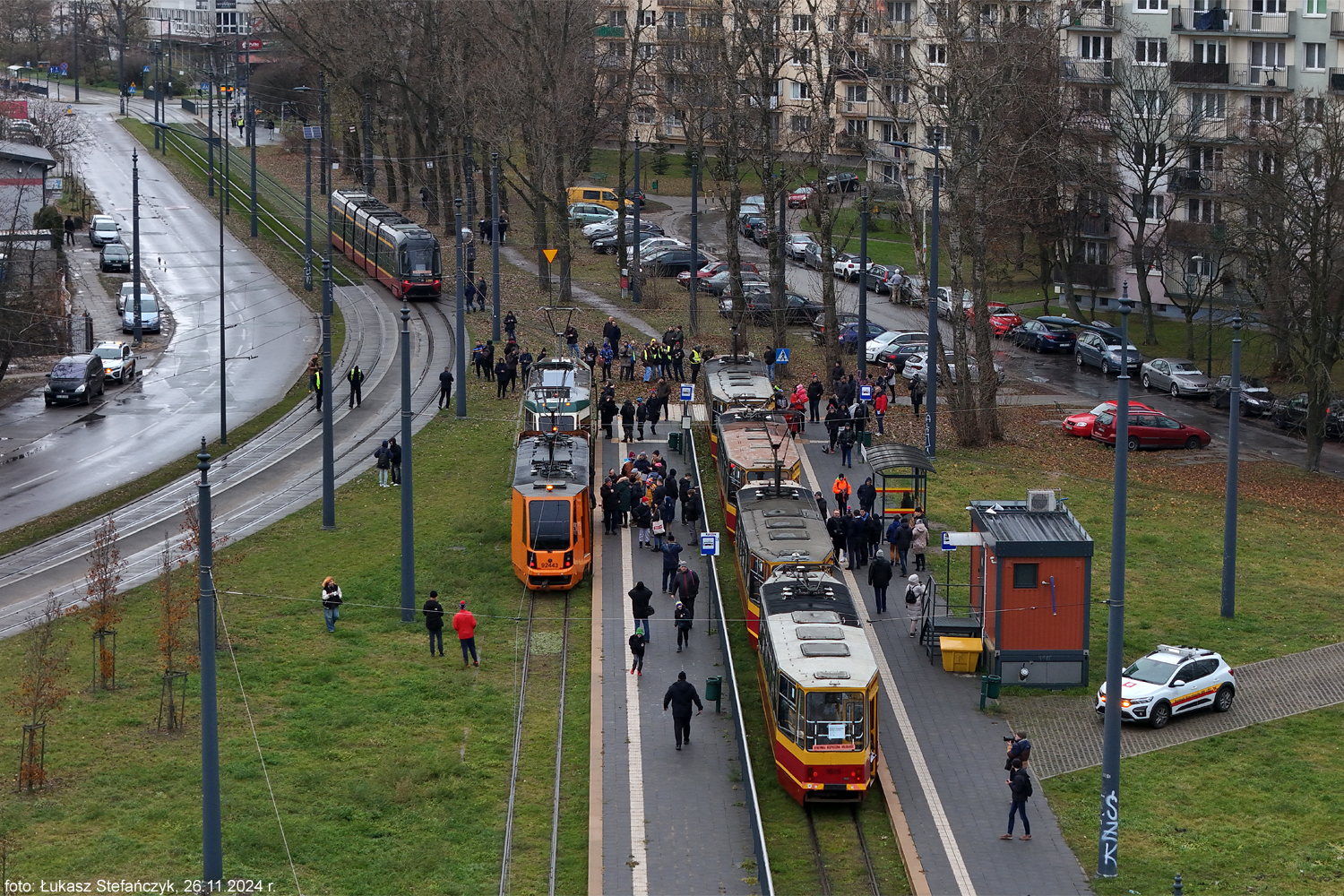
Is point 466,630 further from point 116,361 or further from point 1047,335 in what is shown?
point 1047,335

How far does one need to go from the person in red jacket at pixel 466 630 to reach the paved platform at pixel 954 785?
8.04m

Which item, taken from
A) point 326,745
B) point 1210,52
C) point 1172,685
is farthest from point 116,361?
point 1210,52

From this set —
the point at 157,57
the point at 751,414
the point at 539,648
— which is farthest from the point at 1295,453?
the point at 157,57

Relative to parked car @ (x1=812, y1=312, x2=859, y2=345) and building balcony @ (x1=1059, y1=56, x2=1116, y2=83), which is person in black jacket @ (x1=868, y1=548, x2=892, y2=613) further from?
building balcony @ (x1=1059, y1=56, x2=1116, y2=83)

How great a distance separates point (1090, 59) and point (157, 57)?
82.9 metres

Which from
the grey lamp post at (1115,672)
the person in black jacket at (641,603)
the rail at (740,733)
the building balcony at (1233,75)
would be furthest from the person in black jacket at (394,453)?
the building balcony at (1233,75)

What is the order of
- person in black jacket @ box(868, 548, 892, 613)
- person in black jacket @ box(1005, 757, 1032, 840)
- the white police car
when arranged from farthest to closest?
person in black jacket @ box(868, 548, 892, 613)
the white police car
person in black jacket @ box(1005, 757, 1032, 840)

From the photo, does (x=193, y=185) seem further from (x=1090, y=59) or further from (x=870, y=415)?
(x=870, y=415)

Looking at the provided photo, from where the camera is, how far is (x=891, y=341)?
6347 centimetres

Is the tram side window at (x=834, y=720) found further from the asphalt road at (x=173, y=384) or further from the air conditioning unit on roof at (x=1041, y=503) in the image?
the asphalt road at (x=173, y=384)

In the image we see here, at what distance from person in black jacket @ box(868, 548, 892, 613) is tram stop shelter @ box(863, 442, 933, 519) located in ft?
10.9

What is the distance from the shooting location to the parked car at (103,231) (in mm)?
84750

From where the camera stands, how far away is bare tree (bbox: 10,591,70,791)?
26203 mm

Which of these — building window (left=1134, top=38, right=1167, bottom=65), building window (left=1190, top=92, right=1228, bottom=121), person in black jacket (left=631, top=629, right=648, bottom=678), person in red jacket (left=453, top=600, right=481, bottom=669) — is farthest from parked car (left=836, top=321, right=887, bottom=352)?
person in red jacket (left=453, top=600, right=481, bottom=669)
